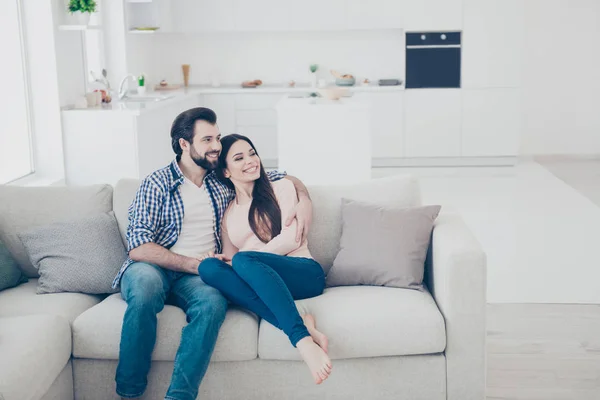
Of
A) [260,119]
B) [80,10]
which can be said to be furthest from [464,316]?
[260,119]

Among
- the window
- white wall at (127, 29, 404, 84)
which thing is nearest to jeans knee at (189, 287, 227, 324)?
the window

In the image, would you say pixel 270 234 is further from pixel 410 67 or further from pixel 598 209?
pixel 410 67

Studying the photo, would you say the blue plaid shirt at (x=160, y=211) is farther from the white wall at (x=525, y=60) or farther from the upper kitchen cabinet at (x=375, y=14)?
the white wall at (x=525, y=60)

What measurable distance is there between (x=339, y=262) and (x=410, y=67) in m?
5.45

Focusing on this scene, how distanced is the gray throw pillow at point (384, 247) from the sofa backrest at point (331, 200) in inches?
4.5

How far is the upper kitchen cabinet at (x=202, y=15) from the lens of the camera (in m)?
8.60

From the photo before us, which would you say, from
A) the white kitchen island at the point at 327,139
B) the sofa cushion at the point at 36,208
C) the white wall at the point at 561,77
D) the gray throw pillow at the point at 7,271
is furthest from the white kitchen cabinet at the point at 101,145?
the white wall at the point at 561,77

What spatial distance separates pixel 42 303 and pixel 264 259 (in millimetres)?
841

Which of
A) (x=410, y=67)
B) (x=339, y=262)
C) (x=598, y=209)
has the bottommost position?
(x=598, y=209)

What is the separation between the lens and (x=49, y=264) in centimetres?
337

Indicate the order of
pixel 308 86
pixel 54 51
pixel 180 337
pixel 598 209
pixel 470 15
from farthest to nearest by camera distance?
pixel 308 86, pixel 470 15, pixel 598 209, pixel 54 51, pixel 180 337

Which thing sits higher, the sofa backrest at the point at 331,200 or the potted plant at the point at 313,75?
the potted plant at the point at 313,75

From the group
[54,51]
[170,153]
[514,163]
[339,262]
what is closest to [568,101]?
[514,163]

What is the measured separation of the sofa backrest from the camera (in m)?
3.53
